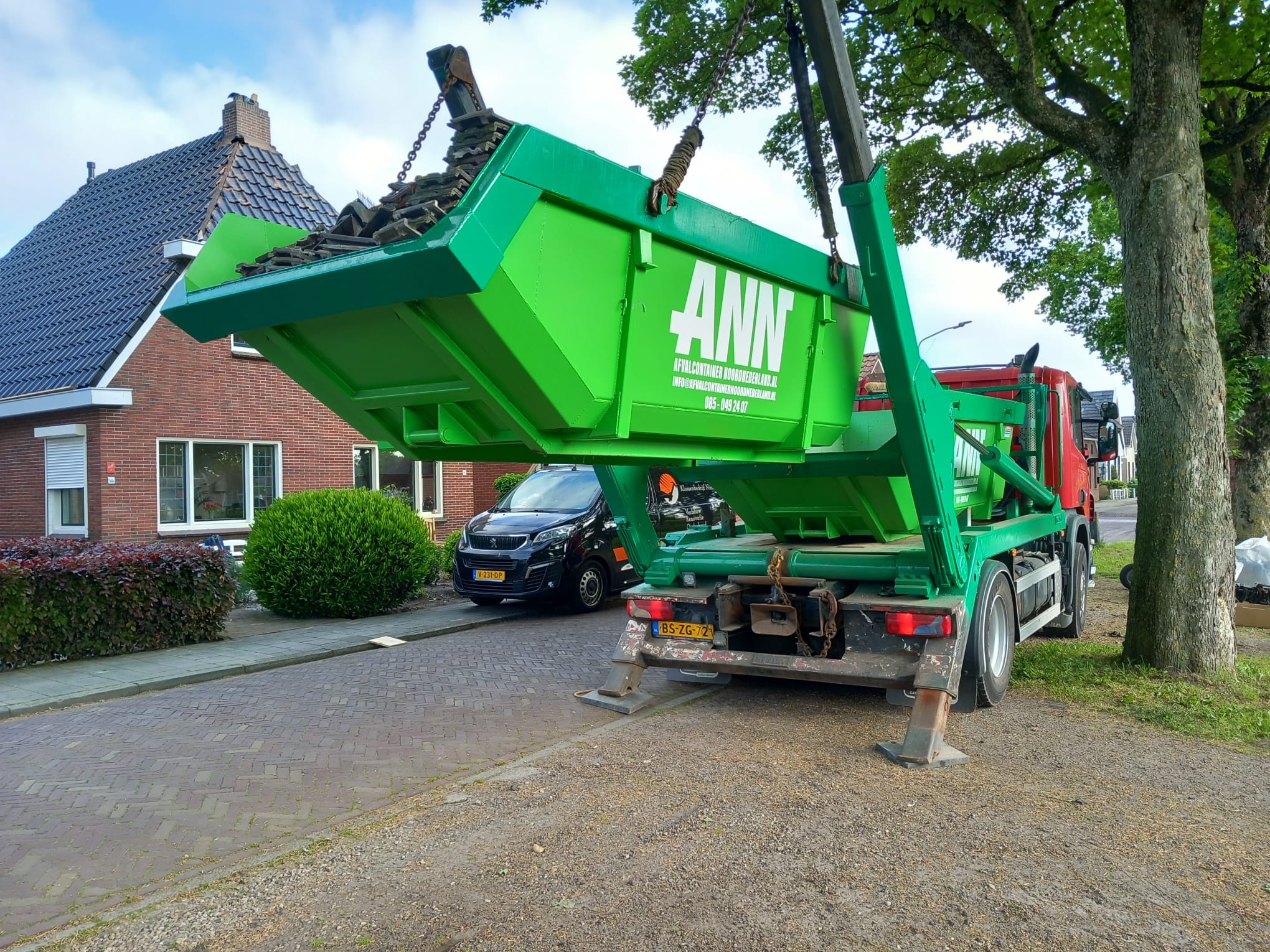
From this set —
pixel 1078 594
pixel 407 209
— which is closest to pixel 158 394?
pixel 407 209

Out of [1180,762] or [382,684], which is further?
[382,684]

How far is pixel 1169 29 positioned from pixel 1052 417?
322 cm

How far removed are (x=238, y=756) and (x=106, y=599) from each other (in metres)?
3.99

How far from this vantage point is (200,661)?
341 inches

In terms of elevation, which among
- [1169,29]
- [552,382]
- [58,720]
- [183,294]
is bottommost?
[58,720]

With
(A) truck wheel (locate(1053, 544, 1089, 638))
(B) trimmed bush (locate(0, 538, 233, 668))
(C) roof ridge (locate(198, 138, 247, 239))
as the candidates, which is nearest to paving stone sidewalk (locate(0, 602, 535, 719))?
(B) trimmed bush (locate(0, 538, 233, 668))

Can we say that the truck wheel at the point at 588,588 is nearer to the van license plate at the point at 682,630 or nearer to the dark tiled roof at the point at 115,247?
the van license plate at the point at 682,630

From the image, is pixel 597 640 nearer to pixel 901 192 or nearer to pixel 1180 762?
pixel 1180 762

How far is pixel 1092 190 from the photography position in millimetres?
12547

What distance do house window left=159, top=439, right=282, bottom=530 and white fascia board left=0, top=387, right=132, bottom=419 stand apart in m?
1.08

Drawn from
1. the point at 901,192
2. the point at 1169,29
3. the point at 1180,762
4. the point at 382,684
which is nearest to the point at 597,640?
the point at 382,684

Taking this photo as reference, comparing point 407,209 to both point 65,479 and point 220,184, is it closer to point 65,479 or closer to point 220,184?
point 65,479

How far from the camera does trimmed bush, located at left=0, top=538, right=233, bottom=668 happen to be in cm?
827

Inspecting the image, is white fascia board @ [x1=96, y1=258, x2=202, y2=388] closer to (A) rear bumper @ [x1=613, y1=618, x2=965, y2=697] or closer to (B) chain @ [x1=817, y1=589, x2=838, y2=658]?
(A) rear bumper @ [x1=613, y1=618, x2=965, y2=697]
